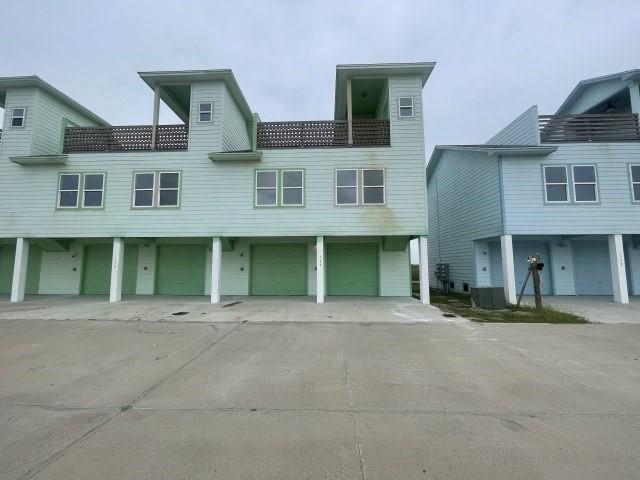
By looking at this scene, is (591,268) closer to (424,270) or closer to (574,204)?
(574,204)

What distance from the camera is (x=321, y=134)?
40.4 feet

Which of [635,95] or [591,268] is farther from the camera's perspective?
[591,268]

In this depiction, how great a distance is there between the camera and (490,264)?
47.3 feet

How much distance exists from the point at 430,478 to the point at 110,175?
14.3 metres

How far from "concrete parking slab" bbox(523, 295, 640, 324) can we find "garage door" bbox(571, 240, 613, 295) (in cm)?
168

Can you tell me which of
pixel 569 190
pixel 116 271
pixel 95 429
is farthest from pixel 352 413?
pixel 569 190

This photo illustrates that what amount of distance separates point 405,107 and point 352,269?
7.08m

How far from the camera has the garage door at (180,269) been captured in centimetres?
1426

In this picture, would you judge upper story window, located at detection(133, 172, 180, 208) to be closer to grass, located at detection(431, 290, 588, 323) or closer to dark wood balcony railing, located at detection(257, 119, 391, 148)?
dark wood balcony railing, located at detection(257, 119, 391, 148)

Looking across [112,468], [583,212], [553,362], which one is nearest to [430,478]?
[112,468]

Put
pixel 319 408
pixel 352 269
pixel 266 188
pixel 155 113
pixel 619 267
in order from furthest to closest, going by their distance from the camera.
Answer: pixel 352 269, pixel 155 113, pixel 266 188, pixel 619 267, pixel 319 408

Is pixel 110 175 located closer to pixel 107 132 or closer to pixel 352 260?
pixel 107 132

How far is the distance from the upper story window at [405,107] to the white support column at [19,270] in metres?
15.8

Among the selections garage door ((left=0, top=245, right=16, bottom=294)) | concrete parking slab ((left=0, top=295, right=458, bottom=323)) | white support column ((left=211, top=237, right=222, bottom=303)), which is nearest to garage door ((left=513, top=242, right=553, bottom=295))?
concrete parking slab ((left=0, top=295, right=458, bottom=323))
